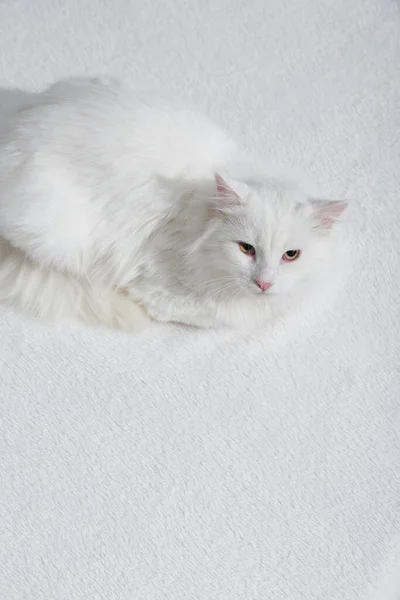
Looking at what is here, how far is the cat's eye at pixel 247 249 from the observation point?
3.97 ft

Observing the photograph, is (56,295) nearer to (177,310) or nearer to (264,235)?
(177,310)

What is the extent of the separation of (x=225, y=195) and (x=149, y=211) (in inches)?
5.9

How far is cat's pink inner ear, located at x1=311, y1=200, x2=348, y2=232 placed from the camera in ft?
3.87

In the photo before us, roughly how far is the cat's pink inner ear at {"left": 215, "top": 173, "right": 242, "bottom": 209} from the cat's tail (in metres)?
0.28

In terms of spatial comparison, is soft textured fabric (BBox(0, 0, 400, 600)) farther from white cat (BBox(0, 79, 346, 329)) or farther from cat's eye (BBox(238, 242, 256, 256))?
cat's eye (BBox(238, 242, 256, 256))

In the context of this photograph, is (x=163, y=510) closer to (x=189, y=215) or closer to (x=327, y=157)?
(x=189, y=215)

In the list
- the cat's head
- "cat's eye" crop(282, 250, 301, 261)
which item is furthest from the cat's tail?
"cat's eye" crop(282, 250, 301, 261)

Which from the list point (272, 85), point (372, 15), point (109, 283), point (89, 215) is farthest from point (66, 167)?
point (372, 15)

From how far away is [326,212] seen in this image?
120cm

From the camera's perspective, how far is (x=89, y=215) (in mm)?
1263

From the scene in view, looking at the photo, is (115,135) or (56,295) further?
(56,295)

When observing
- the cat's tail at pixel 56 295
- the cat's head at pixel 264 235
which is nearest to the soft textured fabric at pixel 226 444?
the cat's tail at pixel 56 295

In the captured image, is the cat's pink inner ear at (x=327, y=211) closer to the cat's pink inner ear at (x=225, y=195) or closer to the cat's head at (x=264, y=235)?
the cat's head at (x=264, y=235)

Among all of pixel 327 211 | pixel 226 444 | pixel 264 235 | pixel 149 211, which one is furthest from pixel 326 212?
pixel 226 444
